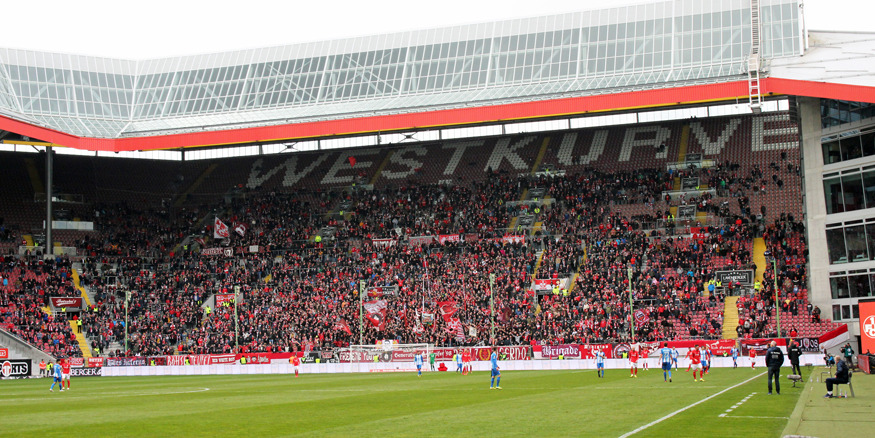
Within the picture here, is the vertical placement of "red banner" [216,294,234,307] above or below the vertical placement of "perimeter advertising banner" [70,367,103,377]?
above

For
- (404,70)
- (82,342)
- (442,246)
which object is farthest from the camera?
(404,70)

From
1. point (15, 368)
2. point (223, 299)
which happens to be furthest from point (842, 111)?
point (15, 368)

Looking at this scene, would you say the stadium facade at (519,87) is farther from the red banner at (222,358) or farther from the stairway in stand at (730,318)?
the red banner at (222,358)

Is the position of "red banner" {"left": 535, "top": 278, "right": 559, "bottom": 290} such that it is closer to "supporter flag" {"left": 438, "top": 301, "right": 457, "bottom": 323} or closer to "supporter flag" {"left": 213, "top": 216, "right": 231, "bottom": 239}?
"supporter flag" {"left": 438, "top": 301, "right": 457, "bottom": 323}

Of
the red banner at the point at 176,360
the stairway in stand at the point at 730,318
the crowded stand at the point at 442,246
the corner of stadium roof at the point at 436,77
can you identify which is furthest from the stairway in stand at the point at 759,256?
the red banner at the point at 176,360

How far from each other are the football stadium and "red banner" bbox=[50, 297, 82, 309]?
30cm

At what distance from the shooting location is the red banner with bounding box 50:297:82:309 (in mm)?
67688

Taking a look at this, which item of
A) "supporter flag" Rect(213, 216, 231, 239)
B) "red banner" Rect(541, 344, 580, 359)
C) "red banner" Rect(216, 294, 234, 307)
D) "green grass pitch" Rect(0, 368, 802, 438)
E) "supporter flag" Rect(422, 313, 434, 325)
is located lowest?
"green grass pitch" Rect(0, 368, 802, 438)

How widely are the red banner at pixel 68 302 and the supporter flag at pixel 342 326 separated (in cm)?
2128

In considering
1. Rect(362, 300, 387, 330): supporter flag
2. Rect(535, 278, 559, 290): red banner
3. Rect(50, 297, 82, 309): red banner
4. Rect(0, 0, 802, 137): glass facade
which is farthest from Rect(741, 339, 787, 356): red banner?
Rect(50, 297, 82, 309): red banner

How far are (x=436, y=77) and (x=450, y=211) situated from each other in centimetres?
1153

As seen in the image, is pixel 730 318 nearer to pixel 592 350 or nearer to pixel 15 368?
pixel 592 350

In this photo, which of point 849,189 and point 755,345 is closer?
point 755,345

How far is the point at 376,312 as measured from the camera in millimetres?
63438
